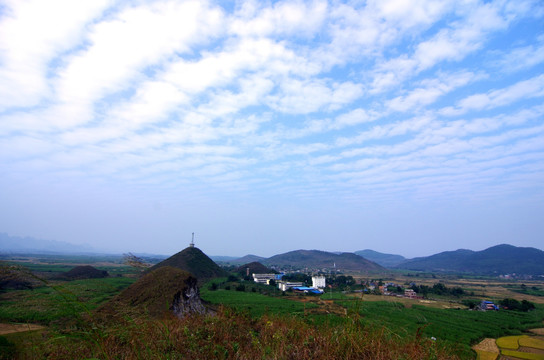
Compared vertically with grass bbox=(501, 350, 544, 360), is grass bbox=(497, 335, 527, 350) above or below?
below

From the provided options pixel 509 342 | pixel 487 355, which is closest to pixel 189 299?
pixel 487 355

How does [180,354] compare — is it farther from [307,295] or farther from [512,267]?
[512,267]

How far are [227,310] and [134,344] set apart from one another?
222 cm

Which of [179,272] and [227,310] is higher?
[227,310]

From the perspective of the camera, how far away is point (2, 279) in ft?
8.65

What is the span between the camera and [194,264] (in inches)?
2653

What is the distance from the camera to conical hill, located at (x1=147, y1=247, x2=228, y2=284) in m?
63.8

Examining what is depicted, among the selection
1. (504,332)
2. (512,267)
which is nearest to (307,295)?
(504,332)

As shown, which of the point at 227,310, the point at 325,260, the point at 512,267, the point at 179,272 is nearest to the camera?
the point at 227,310

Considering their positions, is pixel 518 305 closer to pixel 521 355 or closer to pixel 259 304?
pixel 521 355

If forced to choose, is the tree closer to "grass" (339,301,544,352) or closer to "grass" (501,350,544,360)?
"grass" (339,301,544,352)

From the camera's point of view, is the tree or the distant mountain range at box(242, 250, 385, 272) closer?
the tree

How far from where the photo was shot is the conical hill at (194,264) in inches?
2510

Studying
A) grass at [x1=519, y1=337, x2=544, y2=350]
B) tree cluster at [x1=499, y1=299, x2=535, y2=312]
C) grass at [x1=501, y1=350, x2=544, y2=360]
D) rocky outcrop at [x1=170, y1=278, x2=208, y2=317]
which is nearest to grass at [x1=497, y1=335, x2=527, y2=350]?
grass at [x1=519, y1=337, x2=544, y2=350]
